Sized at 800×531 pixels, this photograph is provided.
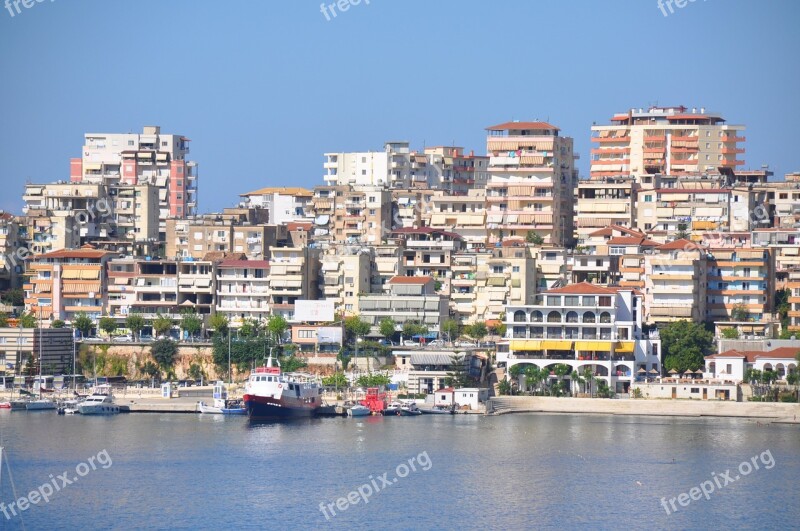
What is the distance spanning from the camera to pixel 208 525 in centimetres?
5762

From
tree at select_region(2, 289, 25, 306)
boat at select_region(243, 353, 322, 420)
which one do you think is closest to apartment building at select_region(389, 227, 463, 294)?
boat at select_region(243, 353, 322, 420)

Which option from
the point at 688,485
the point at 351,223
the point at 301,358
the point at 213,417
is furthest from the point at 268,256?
the point at 688,485

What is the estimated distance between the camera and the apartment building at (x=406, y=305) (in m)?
96.2

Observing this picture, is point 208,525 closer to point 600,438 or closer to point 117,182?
point 600,438

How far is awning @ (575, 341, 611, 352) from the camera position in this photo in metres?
87.1

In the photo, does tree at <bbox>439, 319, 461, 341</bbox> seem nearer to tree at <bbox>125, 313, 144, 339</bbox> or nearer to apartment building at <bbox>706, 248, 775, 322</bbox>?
apartment building at <bbox>706, 248, 775, 322</bbox>

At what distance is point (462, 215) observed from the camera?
115m

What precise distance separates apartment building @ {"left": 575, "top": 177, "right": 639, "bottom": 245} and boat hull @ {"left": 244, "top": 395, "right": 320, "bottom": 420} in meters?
30.8

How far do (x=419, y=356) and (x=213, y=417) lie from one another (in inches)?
419

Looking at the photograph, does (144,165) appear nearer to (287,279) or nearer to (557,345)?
(287,279)

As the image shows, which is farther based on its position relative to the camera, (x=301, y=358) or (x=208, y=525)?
(x=301, y=358)

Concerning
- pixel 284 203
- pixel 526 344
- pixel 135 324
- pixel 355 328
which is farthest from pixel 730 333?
pixel 284 203

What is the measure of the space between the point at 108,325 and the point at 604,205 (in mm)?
30567

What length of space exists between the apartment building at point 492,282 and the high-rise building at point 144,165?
3258cm
